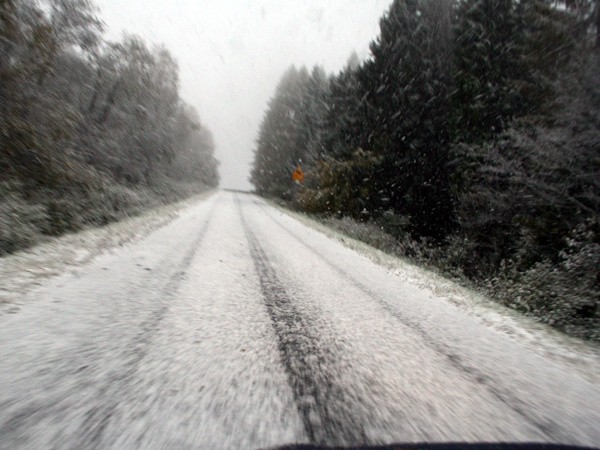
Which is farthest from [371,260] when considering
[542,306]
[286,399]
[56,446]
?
[56,446]

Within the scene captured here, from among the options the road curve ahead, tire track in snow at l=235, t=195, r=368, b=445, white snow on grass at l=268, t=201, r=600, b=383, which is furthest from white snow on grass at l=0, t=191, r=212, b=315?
white snow on grass at l=268, t=201, r=600, b=383

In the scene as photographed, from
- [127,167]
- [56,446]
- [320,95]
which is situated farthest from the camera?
[320,95]

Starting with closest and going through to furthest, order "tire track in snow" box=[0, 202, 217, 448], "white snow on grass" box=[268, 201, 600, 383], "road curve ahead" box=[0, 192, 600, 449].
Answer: "tire track in snow" box=[0, 202, 217, 448] → "road curve ahead" box=[0, 192, 600, 449] → "white snow on grass" box=[268, 201, 600, 383]

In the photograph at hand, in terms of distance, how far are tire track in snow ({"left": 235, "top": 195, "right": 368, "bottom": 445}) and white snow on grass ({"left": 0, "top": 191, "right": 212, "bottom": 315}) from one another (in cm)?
278

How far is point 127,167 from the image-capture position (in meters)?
18.0

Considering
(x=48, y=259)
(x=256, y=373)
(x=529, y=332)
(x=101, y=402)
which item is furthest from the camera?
(x=48, y=259)

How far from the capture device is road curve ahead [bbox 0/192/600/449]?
1745mm

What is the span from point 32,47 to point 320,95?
2566 centimetres

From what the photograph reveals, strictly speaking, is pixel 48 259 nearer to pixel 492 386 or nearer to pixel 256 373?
pixel 256 373

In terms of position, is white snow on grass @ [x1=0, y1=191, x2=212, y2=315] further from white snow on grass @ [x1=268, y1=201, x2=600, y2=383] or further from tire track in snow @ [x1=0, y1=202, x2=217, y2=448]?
white snow on grass @ [x1=268, y1=201, x2=600, y2=383]

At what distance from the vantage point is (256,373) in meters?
2.35

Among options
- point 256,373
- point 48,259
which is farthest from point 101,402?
point 48,259

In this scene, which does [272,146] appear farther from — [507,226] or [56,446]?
[56,446]

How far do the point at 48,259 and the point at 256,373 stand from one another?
4.38m
